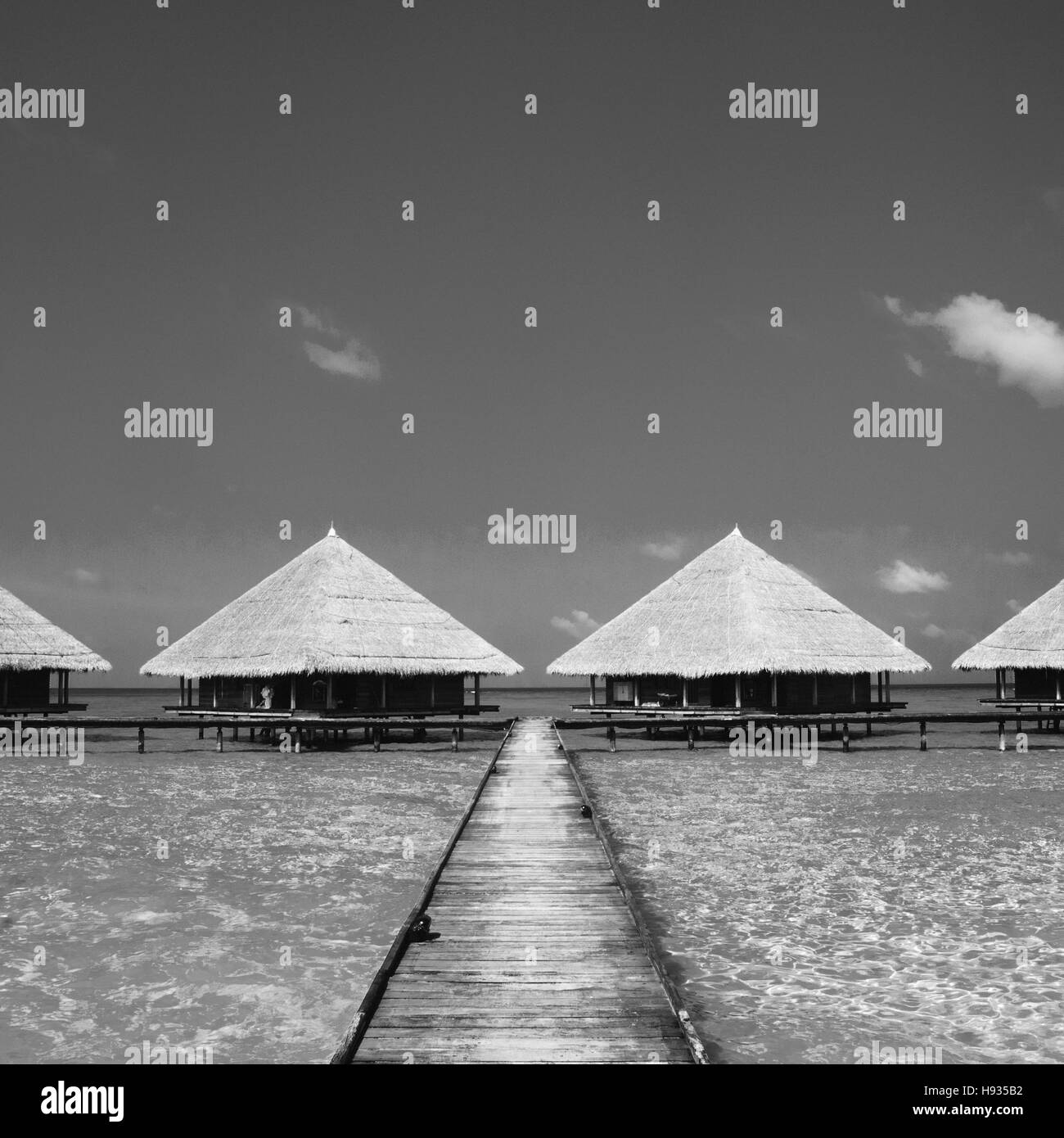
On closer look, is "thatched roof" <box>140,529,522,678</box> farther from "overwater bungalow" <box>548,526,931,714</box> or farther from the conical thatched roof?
"overwater bungalow" <box>548,526,931,714</box>

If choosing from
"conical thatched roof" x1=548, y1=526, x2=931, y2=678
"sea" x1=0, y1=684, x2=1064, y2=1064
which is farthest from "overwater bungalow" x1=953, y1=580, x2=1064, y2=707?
"sea" x1=0, y1=684, x2=1064, y2=1064

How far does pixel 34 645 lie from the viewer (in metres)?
33.3

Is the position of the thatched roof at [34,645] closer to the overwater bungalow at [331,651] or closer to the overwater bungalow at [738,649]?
the overwater bungalow at [331,651]

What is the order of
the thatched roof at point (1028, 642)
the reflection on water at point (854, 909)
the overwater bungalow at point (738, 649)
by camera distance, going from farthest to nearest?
the thatched roof at point (1028, 642), the overwater bungalow at point (738, 649), the reflection on water at point (854, 909)

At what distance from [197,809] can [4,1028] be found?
10844 mm

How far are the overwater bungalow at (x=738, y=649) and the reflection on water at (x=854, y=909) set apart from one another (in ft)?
27.8

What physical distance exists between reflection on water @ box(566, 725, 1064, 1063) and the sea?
0.11ft

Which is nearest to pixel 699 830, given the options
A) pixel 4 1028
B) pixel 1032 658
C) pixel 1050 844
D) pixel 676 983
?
pixel 1050 844

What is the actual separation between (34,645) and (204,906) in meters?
25.6

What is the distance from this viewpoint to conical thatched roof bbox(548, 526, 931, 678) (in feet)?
99.4

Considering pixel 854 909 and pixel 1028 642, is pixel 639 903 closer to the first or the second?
pixel 854 909

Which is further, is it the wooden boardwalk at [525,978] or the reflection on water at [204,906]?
the reflection on water at [204,906]

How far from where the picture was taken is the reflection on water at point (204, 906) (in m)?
7.59

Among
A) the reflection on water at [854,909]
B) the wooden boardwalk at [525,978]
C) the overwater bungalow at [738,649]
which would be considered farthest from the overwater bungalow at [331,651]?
the wooden boardwalk at [525,978]
